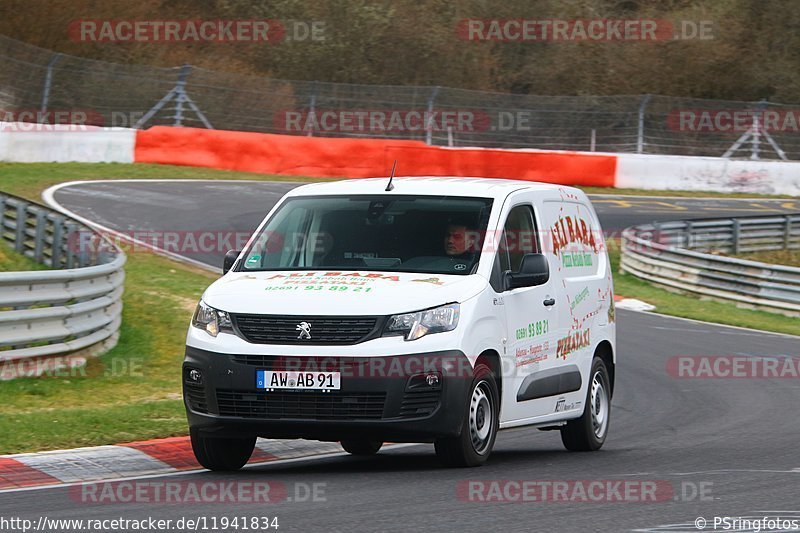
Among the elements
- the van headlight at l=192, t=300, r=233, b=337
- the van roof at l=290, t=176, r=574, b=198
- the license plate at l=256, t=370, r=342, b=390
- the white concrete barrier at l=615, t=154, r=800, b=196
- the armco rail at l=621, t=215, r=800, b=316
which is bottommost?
the armco rail at l=621, t=215, r=800, b=316

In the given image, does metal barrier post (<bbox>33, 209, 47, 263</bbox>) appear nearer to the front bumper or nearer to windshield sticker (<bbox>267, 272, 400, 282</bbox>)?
windshield sticker (<bbox>267, 272, 400, 282</bbox>)

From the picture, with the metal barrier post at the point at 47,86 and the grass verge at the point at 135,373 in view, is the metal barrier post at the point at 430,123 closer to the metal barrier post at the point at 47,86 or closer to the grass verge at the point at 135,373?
the grass verge at the point at 135,373

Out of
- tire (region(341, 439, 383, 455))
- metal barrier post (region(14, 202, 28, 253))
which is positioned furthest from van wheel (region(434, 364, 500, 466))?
metal barrier post (region(14, 202, 28, 253))

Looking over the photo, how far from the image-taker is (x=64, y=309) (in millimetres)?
13602

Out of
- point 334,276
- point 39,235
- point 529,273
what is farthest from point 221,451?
point 39,235

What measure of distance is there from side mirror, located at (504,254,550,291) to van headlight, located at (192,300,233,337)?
1.92 m

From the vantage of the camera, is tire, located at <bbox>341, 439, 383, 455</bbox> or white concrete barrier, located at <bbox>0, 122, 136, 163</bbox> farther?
white concrete barrier, located at <bbox>0, 122, 136, 163</bbox>

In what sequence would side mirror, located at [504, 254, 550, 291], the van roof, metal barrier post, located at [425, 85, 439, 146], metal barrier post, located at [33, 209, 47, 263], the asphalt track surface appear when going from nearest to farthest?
the asphalt track surface < side mirror, located at [504, 254, 550, 291] < the van roof < metal barrier post, located at [33, 209, 47, 263] < metal barrier post, located at [425, 85, 439, 146]

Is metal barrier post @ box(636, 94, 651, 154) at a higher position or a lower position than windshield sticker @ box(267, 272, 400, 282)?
lower

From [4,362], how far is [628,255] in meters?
16.7

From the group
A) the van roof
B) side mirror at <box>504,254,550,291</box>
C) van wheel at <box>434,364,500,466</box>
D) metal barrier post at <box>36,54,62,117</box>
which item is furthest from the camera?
metal barrier post at <box>36,54,62,117</box>

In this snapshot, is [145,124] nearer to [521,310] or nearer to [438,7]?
[438,7]

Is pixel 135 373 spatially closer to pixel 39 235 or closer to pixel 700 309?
pixel 39 235

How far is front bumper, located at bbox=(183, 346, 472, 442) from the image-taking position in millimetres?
8453
